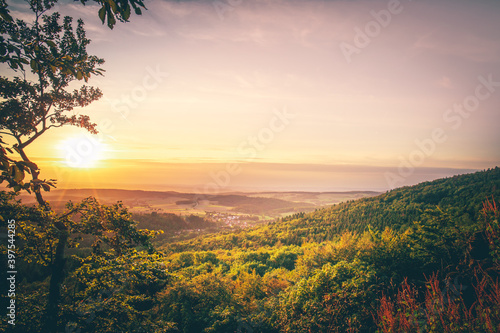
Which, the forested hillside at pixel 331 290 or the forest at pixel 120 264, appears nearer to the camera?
the forest at pixel 120 264

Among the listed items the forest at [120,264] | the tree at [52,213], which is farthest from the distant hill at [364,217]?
the tree at [52,213]

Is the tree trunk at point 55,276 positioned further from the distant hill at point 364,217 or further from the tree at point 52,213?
the distant hill at point 364,217

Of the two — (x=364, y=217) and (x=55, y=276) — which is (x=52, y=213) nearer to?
(x=55, y=276)

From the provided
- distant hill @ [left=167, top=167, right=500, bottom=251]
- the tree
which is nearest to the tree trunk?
the tree

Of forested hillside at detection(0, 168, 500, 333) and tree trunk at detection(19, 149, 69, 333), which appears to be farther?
tree trunk at detection(19, 149, 69, 333)

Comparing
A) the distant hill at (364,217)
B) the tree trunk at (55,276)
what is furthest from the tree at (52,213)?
the distant hill at (364,217)

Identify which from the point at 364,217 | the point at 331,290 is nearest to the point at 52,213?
the point at 331,290

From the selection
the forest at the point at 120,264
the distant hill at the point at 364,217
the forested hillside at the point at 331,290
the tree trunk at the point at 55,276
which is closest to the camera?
the forest at the point at 120,264

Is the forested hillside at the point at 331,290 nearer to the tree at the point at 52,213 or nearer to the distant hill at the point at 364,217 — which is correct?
the tree at the point at 52,213

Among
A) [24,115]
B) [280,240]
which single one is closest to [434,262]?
[24,115]

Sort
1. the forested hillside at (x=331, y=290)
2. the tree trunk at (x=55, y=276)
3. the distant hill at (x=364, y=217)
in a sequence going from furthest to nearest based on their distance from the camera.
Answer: the distant hill at (x=364, y=217), the tree trunk at (x=55, y=276), the forested hillside at (x=331, y=290)

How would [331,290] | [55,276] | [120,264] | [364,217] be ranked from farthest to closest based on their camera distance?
[364,217], [331,290], [55,276], [120,264]

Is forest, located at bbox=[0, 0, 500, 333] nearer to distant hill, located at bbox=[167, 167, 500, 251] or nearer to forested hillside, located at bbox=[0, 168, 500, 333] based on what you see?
forested hillside, located at bbox=[0, 168, 500, 333]

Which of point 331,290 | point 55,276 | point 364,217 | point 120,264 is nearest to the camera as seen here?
point 120,264
